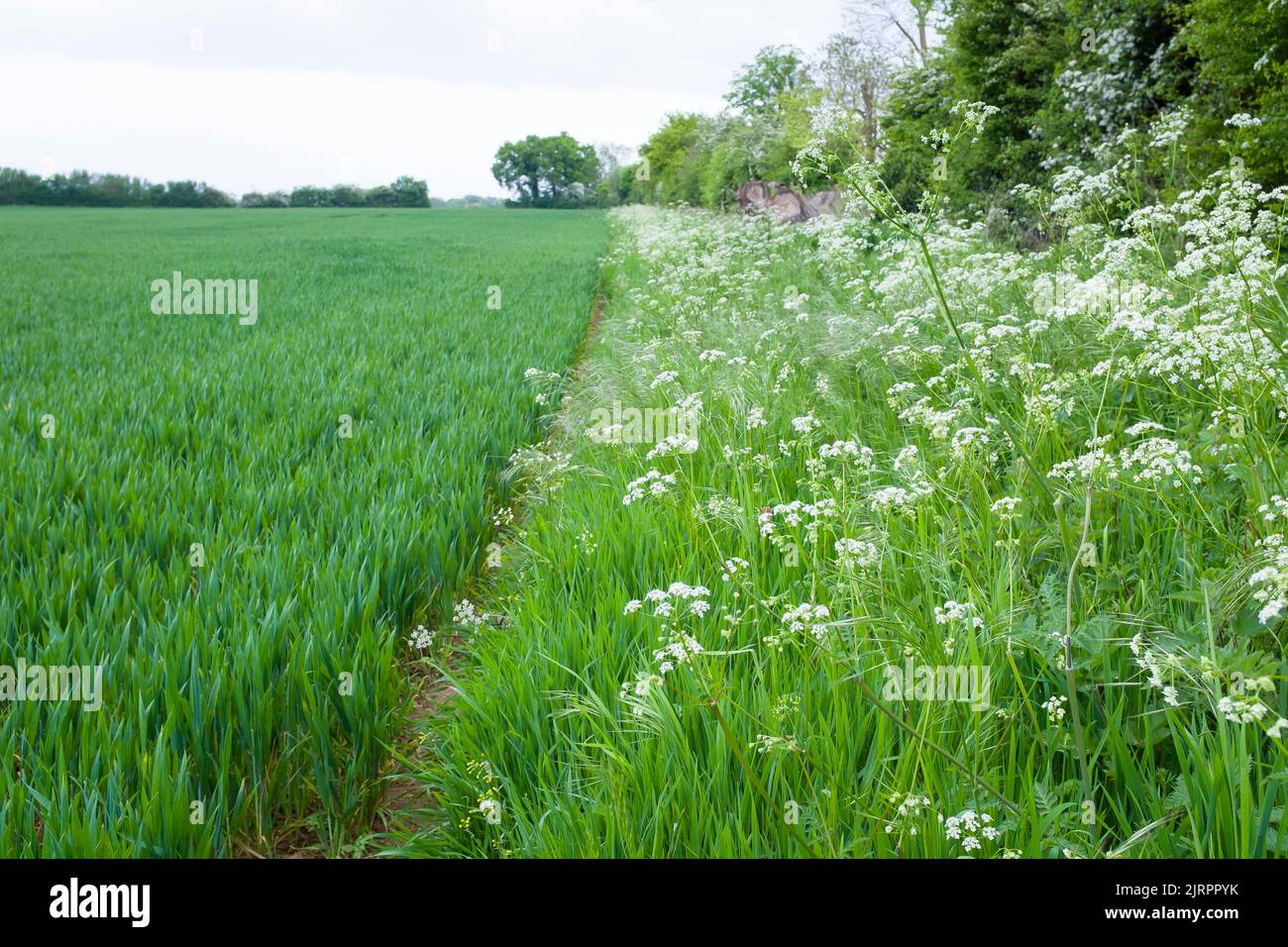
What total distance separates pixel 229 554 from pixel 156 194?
251 feet

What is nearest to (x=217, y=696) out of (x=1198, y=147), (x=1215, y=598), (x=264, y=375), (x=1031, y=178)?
(x=1215, y=598)

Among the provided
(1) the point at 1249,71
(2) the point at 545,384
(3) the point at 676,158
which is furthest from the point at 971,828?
(3) the point at 676,158

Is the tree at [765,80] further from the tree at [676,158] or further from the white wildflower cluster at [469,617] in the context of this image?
the white wildflower cluster at [469,617]

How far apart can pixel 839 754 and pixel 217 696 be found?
2.01 meters

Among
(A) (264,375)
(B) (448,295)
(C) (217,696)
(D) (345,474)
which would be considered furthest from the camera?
(B) (448,295)

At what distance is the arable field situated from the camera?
246 cm

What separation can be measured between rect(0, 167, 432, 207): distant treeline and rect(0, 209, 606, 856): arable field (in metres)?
65.5

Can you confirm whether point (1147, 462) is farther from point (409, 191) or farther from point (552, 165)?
point (552, 165)

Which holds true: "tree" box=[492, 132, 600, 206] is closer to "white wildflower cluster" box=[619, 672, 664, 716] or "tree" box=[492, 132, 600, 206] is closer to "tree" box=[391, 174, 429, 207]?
"tree" box=[391, 174, 429, 207]

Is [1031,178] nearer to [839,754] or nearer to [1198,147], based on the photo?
[1198,147]

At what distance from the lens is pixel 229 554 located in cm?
385

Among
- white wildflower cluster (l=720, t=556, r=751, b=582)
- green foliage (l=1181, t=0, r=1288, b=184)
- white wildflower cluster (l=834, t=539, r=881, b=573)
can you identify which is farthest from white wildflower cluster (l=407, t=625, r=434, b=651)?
green foliage (l=1181, t=0, r=1288, b=184)
